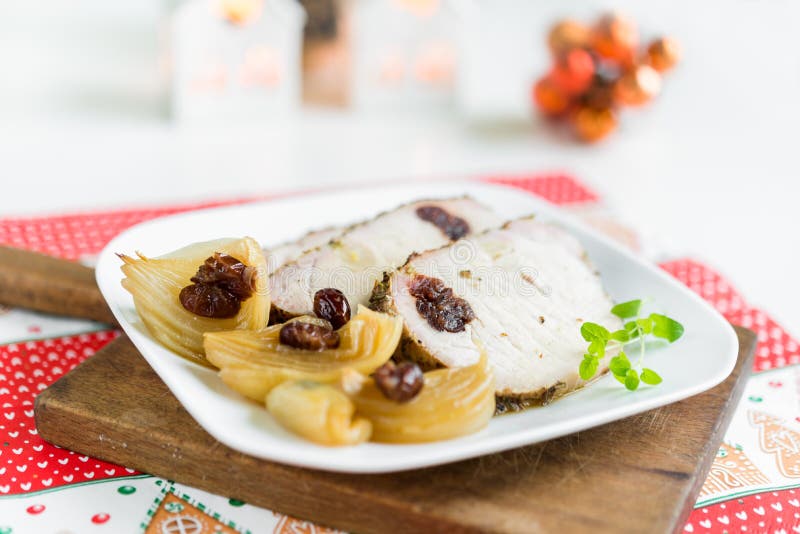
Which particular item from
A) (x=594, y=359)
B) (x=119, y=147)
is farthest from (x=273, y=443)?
(x=119, y=147)

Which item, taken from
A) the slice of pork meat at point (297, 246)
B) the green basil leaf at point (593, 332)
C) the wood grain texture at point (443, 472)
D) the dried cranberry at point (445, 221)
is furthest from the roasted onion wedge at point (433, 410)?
the dried cranberry at point (445, 221)

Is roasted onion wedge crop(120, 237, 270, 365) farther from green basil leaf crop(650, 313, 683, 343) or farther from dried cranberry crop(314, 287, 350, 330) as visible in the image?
green basil leaf crop(650, 313, 683, 343)

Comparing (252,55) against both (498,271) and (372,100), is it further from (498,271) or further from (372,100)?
(498,271)

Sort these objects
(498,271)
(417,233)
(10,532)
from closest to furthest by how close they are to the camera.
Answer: (10,532)
(498,271)
(417,233)

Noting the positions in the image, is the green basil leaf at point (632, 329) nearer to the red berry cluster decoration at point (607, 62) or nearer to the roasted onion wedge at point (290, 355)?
the roasted onion wedge at point (290, 355)

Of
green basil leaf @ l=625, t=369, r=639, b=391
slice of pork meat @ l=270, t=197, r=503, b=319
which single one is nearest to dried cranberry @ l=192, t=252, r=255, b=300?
slice of pork meat @ l=270, t=197, r=503, b=319

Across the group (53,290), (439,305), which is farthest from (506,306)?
(53,290)
